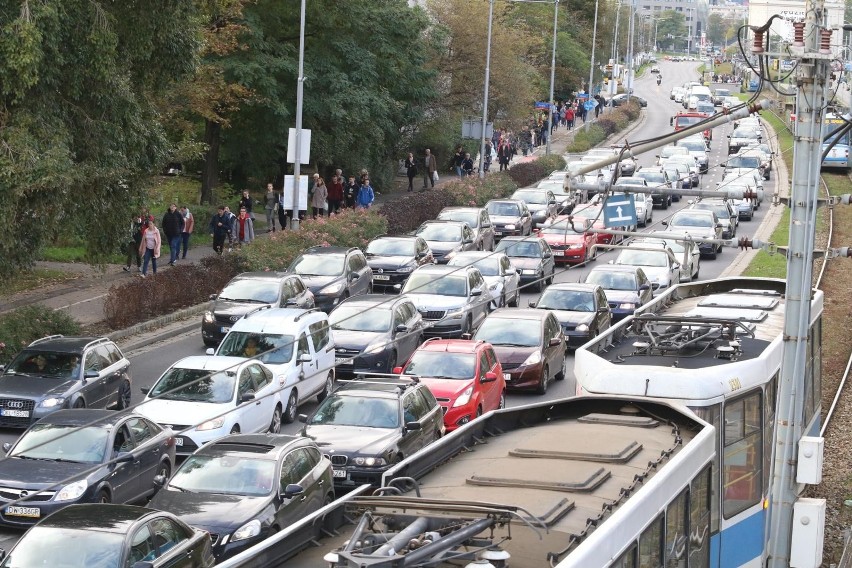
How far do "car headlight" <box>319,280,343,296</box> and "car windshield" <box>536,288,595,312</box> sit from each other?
205 inches

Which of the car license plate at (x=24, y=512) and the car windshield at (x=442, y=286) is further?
the car windshield at (x=442, y=286)

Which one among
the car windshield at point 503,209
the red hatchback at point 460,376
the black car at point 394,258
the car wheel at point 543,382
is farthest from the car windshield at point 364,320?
the car windshield at point 503,209

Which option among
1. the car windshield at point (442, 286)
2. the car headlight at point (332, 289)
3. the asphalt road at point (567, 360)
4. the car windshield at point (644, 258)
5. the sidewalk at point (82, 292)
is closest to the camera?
the asphalt road at point (567, 360)

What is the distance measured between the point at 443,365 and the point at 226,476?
7445 millimetres

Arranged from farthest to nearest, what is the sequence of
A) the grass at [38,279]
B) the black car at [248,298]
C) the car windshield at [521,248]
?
the car windshield at [521,248] → the grass at [38,279] → the black car at [248,298]

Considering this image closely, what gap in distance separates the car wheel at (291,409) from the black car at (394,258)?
12.1 meters

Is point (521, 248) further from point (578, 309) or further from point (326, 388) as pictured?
point (326, 388)

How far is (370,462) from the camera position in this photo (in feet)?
61.4

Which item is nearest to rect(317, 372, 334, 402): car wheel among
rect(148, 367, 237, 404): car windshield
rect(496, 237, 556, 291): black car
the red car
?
rect(148, 367, 237, 404): car windshield

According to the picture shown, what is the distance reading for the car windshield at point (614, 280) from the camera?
3281cm

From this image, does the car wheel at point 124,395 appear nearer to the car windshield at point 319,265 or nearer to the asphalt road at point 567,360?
the asphalt road at point 567,360

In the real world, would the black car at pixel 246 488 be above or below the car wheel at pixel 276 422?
above

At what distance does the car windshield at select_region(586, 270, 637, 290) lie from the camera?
108ft

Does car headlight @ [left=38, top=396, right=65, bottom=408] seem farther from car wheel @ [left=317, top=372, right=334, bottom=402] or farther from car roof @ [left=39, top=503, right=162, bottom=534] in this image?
car roof @ [left=39, top=503, right=162, bottom=534]
